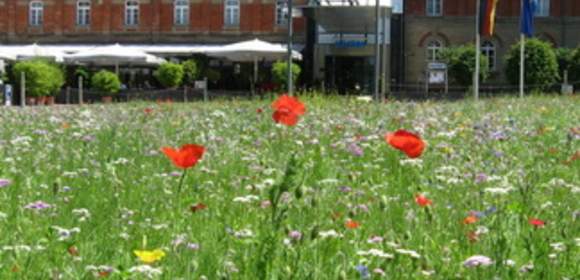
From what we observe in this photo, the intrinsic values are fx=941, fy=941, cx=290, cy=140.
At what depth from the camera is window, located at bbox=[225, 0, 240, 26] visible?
46.9 m

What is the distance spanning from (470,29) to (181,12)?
565 inches

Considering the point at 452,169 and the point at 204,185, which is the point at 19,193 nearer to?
the point at 204,185

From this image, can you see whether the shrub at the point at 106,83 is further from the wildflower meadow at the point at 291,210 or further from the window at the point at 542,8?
the wildflower meadow at the point at 291,210

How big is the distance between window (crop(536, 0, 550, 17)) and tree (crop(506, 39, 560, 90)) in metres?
7.33

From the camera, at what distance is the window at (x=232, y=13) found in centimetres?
4694

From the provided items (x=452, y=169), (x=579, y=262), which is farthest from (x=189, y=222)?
(x=452, y=169)

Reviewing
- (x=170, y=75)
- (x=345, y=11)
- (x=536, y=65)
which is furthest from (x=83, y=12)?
(x=536, y=65)

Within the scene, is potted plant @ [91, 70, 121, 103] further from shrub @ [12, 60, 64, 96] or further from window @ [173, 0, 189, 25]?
window @ [173, 0, 189, 25]

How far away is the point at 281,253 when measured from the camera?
2.61 metres

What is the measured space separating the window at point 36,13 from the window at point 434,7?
19656mm

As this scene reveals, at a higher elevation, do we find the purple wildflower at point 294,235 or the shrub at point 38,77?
the shrub at point 38,77

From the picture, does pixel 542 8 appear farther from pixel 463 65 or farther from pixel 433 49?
pixel 463 65

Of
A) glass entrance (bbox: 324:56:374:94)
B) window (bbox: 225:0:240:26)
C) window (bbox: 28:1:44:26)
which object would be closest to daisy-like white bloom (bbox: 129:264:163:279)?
glass entrance (bbox: 324:56:374:94)

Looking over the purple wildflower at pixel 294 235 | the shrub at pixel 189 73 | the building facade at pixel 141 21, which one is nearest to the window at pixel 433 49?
the building facade at pixel 141 21
